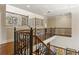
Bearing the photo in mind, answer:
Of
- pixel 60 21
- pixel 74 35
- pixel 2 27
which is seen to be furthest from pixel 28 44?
pixel 74 35

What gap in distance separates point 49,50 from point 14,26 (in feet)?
2.24

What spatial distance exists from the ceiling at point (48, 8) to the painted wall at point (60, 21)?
0.22 ft

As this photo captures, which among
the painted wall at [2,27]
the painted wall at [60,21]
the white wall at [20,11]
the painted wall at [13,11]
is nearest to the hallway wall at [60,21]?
the painted wall at [60,21]

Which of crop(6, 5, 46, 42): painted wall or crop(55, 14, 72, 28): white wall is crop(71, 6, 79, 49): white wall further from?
crop(6, 5, 46, 42): painted wall

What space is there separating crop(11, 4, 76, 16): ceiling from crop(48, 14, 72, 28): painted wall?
66 millimetres

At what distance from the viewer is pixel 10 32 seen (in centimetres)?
222

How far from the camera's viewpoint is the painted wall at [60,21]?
226cm

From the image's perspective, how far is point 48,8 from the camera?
2.25 m

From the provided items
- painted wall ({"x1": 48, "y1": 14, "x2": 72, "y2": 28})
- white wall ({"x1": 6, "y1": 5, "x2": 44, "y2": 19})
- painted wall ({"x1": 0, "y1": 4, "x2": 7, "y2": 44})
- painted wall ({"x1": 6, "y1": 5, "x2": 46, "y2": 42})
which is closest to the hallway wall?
painted wall ({"x1": 48, "y1": 14, "x2": 72, "y2": 28})

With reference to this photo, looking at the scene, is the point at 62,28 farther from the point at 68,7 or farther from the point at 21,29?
the point at 21,29

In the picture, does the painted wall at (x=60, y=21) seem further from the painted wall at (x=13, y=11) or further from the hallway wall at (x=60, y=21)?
the painted wall at (x=13, y=11)
